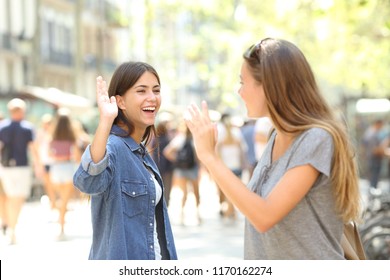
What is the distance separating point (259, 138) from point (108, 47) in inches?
1940

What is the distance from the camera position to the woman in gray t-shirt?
3410mm

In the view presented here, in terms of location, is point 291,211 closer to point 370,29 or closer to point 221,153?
point 221,153

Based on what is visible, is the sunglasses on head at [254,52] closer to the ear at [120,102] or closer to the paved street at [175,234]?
the ear at [120,102]

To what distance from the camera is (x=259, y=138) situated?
11656 millimetres

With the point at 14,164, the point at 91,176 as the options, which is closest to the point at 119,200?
the point at 91,176

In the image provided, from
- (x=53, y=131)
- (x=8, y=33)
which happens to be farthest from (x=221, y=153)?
(x=8, y=33)

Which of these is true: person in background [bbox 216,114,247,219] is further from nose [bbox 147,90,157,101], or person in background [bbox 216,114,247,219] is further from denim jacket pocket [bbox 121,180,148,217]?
denim jacket pocket [bbox 121,180,148,217]

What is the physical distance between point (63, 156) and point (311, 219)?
1013 centimetres

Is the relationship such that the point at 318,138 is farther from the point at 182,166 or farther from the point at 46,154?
the point at 46,154

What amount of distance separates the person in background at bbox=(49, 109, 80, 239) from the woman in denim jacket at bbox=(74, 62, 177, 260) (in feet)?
30.4

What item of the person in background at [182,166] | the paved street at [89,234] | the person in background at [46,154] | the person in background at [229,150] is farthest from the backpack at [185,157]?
the person in background at [46,154]

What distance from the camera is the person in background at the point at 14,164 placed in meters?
12.3

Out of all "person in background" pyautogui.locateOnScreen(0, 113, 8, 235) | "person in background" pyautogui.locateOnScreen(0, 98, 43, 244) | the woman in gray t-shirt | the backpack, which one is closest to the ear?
the woman in gray t-shirt

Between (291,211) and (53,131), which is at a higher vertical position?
(291,211)
